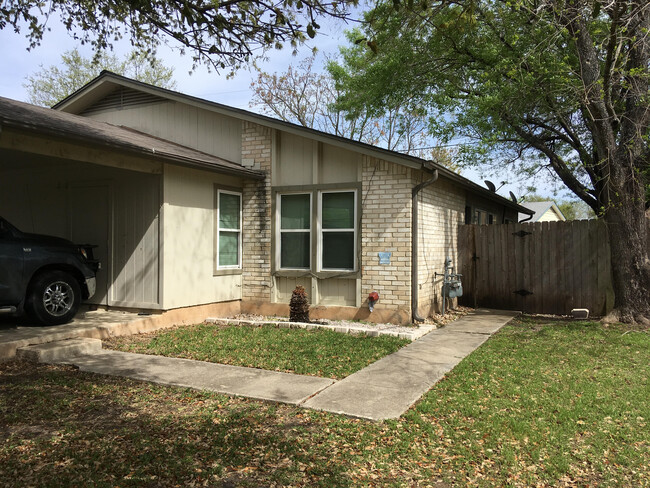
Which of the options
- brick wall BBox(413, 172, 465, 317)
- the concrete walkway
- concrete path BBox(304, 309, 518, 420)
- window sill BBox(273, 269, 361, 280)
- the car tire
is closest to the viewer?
concrete path BBox(304, 309, 518, 420)

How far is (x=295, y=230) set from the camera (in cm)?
981

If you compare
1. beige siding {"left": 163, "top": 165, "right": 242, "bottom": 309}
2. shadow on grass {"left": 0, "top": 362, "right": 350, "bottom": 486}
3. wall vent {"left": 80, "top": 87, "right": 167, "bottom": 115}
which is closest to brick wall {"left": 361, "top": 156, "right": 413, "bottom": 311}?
beige siding {"left": 163, "top": 165, "right": 242, "bottom": 309}

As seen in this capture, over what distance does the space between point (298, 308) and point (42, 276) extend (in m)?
4.21

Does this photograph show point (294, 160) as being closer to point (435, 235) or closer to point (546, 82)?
point (435, 235)

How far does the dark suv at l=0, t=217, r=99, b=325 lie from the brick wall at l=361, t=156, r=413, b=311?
16.0 feet

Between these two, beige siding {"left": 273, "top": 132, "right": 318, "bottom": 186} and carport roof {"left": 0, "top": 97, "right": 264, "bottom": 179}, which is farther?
beige siding {"left": 273, "top": 132, "right": 318, "bottom": 186}

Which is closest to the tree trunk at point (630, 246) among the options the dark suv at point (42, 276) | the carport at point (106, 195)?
the carport at point (106, 195)

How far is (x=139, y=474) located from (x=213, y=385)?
6.35 ft

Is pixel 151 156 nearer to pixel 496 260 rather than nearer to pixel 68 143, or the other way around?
pixel 68 143

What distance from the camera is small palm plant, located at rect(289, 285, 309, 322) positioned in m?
8.97

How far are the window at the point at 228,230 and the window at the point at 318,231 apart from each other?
0.93 m

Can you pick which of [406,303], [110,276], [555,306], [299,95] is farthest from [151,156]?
[299,95]

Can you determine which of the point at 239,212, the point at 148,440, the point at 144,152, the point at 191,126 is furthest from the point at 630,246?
the point at 191,126

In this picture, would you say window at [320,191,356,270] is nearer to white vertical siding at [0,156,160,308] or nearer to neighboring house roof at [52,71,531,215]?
neighboring house roof at [52,71,531,215]
